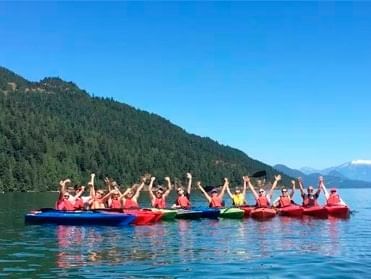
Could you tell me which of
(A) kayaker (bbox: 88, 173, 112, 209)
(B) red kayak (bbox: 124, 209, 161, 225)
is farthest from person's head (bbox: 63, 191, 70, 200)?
(B) red kayak (bbox: 124, 209, 161, 225)

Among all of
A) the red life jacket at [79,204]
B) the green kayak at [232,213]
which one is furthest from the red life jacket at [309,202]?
the red life jacket at [79,204]

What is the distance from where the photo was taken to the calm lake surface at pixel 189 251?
1816cm

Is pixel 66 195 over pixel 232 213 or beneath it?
over

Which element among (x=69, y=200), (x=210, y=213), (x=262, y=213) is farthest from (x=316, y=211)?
(x=69, y=200)

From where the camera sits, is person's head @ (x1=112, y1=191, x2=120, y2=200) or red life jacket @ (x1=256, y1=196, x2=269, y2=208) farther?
red life jacket @ (x1=256, y1=196, x2=269, y2=208)

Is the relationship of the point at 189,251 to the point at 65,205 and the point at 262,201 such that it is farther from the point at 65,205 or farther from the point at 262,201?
the point at 262,201

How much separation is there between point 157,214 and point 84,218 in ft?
13.6

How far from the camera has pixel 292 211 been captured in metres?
38.1

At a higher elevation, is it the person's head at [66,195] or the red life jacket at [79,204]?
the person's head at [66,195]

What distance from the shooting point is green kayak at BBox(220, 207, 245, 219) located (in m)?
36.8

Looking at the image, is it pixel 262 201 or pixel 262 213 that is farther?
pixel 262 201

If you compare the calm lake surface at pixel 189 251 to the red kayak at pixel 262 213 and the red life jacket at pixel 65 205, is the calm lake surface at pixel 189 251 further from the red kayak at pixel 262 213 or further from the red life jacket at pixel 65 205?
the red kayak at pixel 262 213

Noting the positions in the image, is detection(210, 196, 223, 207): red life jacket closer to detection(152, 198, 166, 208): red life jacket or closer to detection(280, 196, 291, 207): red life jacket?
detection(152, 198, 166, 208): red life jacket

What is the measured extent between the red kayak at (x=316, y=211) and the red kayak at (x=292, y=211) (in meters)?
0.35
